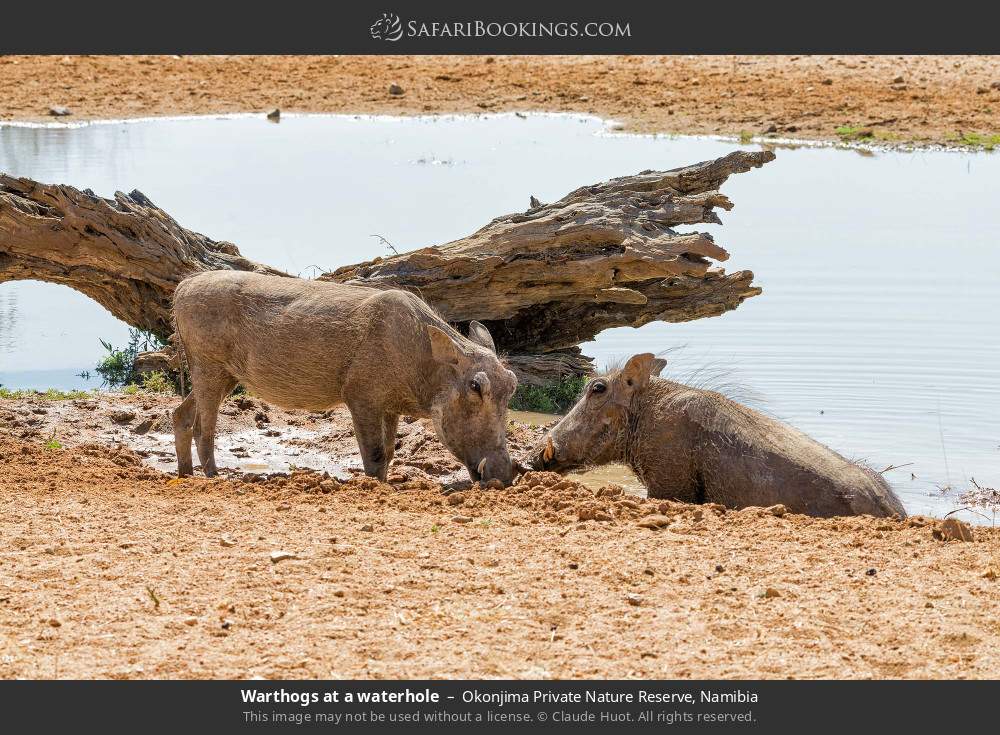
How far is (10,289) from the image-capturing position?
17.7 meters

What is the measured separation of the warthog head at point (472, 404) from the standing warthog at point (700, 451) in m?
0.37

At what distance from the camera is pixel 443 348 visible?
8.95 meters

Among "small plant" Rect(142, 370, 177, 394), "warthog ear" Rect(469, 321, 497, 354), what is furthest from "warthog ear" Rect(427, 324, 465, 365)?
"small plant" Rect(142, 370, 177, 394)

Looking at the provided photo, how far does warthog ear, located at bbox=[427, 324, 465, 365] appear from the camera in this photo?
8891 millimetres

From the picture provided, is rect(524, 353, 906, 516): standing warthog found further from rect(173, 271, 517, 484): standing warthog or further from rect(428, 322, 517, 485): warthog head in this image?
rect(173, 271, 517, 484): standing warthog

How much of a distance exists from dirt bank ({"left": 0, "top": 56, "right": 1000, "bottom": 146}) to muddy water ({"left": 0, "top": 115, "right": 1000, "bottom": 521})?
0.58 meters

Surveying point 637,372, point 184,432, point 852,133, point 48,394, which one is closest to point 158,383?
point 48,394

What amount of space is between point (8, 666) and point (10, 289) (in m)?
13.5

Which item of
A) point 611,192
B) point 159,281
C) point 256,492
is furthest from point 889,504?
point 159,281

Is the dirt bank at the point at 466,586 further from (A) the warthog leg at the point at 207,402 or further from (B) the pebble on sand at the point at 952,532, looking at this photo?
(A) the warthog leg at the point at 207,402

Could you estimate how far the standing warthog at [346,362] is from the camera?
8891mm

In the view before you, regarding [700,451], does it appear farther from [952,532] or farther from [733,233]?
[733,233]

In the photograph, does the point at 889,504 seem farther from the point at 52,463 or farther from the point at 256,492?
the point at 52,463

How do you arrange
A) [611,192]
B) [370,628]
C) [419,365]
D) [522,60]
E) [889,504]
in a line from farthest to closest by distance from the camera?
[522,60], [611,192], [419,365], [889,504], [370,628]
